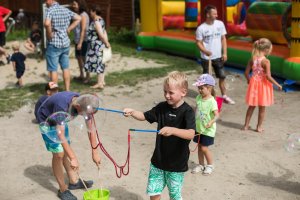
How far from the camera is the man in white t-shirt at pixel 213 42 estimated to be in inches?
352

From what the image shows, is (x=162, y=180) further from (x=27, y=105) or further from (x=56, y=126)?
(x=27, y=105)

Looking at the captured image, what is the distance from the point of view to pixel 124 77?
37.8 ft

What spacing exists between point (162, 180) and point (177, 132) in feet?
2.12

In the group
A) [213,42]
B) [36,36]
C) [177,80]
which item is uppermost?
[177,80]

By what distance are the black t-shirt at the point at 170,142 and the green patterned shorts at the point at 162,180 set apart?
75mm

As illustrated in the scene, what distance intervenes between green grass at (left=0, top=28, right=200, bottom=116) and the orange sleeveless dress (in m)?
3.78

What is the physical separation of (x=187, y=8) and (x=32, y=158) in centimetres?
952

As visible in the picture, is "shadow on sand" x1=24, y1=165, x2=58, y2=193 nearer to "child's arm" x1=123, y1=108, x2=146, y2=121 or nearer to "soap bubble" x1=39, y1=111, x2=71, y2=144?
"soap bubble" x1=39, y1=111, x2=71, y2=144

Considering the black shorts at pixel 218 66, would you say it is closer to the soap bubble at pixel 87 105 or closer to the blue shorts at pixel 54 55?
the blue shorts at pixel 54 55

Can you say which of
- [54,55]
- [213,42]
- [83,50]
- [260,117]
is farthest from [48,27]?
[260,117]

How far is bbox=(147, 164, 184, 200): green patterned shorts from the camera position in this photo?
14.9 ft

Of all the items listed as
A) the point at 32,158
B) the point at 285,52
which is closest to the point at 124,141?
the point at 32,158

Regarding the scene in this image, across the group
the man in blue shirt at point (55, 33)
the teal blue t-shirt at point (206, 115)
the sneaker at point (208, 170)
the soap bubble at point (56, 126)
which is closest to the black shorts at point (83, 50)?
the man in blue shirt at point (55, 33)

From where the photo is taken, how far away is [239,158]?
6488 mm
